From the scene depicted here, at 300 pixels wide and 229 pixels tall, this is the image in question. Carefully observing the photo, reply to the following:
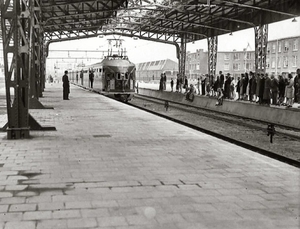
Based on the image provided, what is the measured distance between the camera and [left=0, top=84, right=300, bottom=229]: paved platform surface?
4.57 meters

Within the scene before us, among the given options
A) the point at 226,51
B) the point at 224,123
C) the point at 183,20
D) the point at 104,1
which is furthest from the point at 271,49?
the point at 224,123

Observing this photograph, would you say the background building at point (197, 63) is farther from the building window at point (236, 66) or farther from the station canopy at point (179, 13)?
the station canopy at point (179, 13)

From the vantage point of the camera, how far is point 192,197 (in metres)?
5.46

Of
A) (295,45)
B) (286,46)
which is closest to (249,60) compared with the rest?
(286,46)

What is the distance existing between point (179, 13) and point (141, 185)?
1136 inches

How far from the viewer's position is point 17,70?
34.1 feet

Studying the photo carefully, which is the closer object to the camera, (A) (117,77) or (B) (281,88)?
(B) (281,88)

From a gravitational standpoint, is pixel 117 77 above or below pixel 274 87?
above

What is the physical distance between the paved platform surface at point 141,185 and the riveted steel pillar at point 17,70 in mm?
526

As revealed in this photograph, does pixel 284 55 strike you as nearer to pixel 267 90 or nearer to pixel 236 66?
pixel 236 66

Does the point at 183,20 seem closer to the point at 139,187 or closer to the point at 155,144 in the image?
the point at 155,144

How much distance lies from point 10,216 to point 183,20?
3128cm

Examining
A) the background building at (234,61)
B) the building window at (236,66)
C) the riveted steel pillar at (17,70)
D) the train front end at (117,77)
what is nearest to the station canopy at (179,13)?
the train front end at (117,77)

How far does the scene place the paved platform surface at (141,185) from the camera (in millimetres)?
4566
